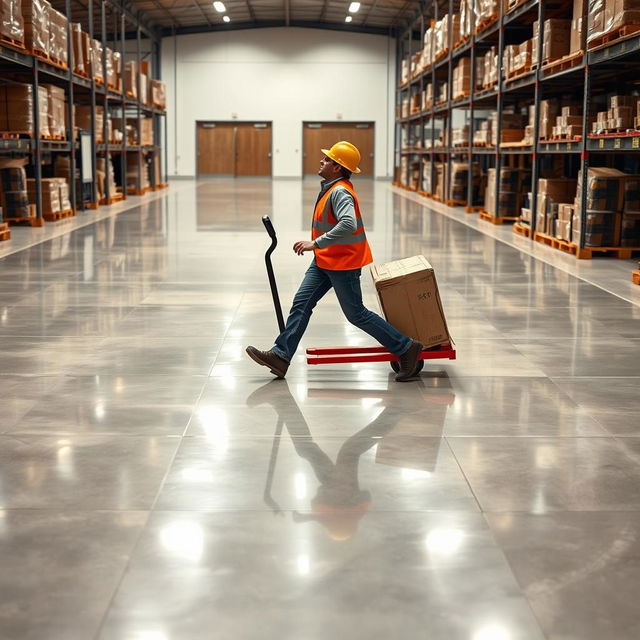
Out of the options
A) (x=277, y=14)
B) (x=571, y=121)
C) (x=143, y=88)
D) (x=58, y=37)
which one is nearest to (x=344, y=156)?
(x=571, y=121)

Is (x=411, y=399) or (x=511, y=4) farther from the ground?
(x=511, y=4)

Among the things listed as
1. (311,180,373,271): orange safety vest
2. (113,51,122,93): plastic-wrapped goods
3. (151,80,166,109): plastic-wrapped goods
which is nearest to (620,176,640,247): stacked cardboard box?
(311,180,373,271): orange safety vest

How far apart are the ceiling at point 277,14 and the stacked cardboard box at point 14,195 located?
61.2 ft

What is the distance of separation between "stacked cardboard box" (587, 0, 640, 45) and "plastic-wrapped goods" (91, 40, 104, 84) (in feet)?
43.1

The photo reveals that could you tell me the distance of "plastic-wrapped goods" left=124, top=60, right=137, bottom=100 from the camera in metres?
27.7

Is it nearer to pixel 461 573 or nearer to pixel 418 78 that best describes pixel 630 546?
pixel 461 573

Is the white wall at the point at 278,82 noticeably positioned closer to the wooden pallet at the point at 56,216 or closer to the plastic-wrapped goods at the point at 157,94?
the plastic-wrapped goods at the point at 157,94

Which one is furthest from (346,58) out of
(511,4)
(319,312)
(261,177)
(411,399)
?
(411,399)

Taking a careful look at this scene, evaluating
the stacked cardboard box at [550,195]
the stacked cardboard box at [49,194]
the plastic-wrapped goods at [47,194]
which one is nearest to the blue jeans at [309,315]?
the stacked cardboard box at [550,195]

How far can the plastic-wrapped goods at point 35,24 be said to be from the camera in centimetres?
1555

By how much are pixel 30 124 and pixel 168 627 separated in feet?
48.5

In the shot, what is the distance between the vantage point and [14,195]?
1620cm

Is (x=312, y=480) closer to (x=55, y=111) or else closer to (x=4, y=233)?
(x=4, y=233)

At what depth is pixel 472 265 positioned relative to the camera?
11.7m
